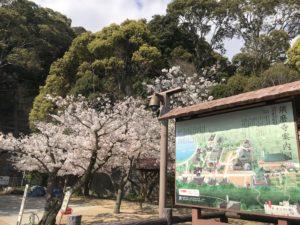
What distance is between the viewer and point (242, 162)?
4.30 m

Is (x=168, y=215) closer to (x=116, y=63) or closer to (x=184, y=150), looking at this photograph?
(x=184, y=150)

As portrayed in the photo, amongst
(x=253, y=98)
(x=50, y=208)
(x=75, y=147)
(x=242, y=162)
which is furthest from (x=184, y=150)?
(x=75, y=147)

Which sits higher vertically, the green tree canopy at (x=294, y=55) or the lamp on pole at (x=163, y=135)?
the green tree canopy at (x=294, y=55)

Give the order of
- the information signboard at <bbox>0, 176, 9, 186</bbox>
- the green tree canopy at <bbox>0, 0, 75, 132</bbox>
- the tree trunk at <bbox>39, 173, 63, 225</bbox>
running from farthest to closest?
the green tree canopy at <bbox>0, 0, 75, 132</bbox>, the information signboard at <bbox>0, 176, 9, 186</bbox>, the tree trunk at <bbox>39, 173, 63, 225</bbox>

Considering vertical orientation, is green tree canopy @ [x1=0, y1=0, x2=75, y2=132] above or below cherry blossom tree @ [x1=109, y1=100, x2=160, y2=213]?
above

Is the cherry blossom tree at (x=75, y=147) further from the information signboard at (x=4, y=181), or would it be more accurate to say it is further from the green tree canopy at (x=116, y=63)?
the information signboard at (x=4, y=181)

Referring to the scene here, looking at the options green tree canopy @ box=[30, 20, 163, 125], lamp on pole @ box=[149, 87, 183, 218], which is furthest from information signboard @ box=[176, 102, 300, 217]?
green tree canopy @ box=[30, 20, 163, 125]

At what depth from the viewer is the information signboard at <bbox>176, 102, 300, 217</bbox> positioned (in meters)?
3.83

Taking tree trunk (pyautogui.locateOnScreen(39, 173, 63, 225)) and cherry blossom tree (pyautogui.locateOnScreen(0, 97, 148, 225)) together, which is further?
cherry blossom tree (pyautogui.locateOnScreen(0, 97, 148, 225))

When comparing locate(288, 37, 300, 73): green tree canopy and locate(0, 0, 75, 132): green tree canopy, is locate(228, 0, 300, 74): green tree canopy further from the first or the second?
locate(0, 0, 75, 132): green tree canopy

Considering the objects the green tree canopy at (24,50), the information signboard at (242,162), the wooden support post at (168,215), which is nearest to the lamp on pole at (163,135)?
the wooden support post at (168,215)

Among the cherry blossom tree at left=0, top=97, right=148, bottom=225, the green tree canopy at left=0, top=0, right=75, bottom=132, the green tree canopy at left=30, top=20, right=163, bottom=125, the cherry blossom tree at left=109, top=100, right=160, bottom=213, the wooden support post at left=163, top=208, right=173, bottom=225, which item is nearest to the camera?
the wooden support post at left=163, top=208, right=173, bottom=225

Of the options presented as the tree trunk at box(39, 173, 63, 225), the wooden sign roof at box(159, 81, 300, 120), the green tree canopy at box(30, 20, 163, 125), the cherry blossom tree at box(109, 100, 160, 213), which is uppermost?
the green tree canopy at box(30, 20, 163, 125)

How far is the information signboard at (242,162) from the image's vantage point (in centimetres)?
383
